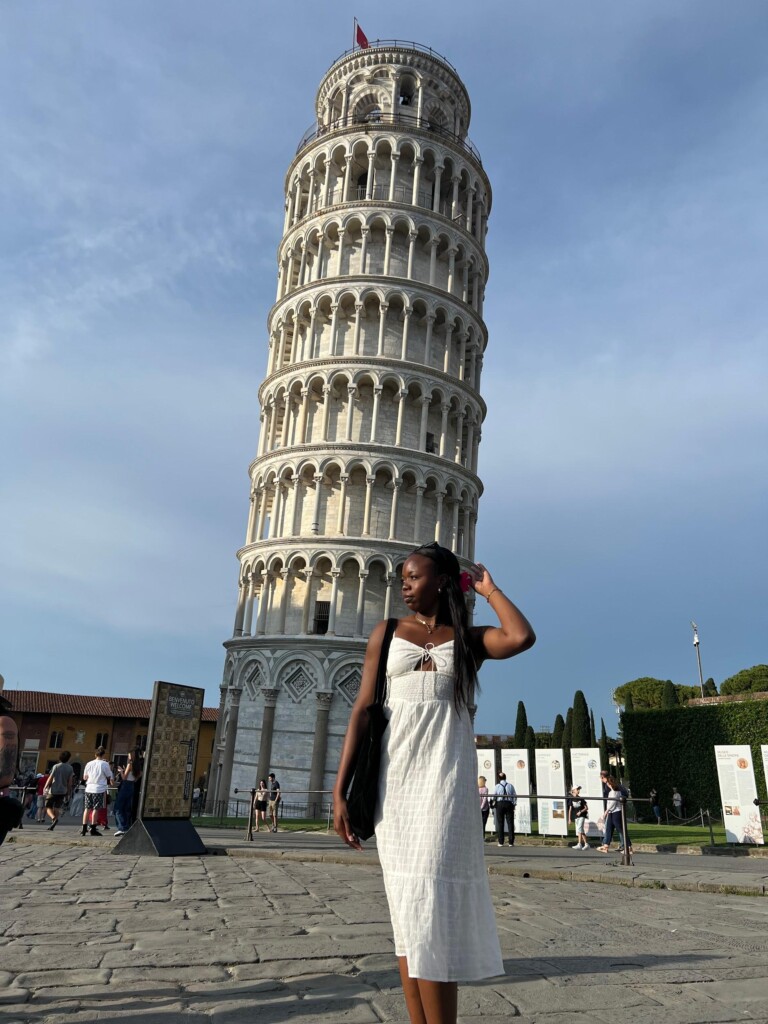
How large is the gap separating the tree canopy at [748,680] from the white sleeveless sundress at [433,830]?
79221 millimetres

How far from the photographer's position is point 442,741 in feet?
10.3

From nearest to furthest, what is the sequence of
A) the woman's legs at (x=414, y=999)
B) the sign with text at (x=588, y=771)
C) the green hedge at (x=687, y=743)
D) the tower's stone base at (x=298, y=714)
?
1. the woman's legs at (x=414, y=999)
2. the sign with text at (x=588, y=771)
3. the green hedge at (x=687, y=743)
4. the tower's stone base at (x=298, y=714)

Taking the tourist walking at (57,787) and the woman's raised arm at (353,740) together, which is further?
the tourist walking at (57,787)

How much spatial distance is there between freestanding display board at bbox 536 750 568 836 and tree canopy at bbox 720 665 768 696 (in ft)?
196

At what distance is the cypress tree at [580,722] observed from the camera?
52656 mm

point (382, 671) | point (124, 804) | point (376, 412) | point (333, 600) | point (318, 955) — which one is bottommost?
point (318, 955)

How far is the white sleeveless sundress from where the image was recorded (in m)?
2.91

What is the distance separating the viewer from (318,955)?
17.1 ft

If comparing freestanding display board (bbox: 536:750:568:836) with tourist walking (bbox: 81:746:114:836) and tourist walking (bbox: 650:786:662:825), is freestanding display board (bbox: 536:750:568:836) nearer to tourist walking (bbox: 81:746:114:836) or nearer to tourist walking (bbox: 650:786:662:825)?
tourist walking (bbox: 81:746:114:836)

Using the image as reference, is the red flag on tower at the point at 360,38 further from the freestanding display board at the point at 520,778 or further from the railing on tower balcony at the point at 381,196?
the freestanding display board at the point at 520,778

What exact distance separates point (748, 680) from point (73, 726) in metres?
63.3

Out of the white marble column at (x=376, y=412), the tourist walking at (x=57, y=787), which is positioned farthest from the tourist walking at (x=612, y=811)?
the white marble column at (x=376, y=412)

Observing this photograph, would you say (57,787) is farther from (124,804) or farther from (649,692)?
(649,692)

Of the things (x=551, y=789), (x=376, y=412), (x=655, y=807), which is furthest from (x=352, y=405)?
(x=655, y=807)
